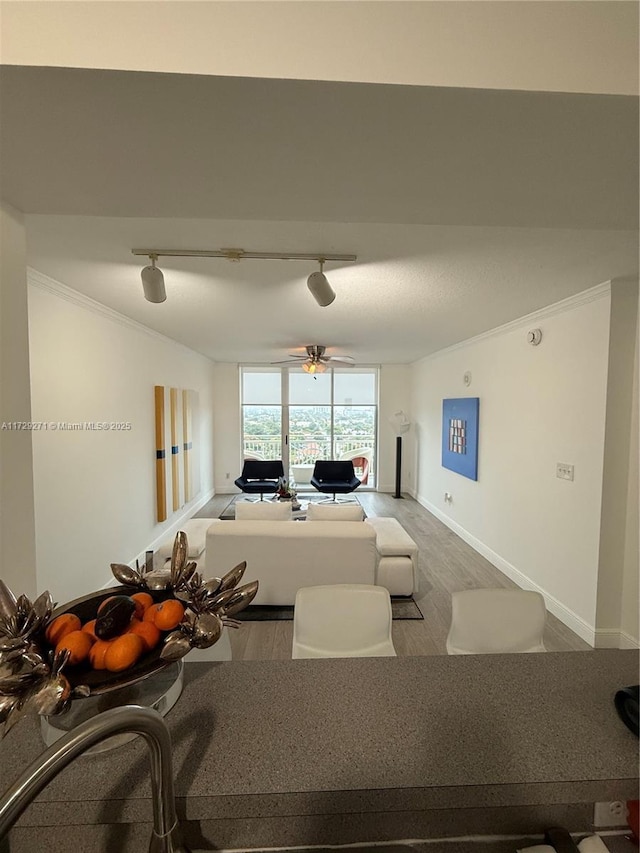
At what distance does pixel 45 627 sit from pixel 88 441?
2.67m

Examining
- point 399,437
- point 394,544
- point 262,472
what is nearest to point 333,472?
point 262,472

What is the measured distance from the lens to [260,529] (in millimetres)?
2875

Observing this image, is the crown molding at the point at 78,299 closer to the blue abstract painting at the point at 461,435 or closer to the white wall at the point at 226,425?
the white wall at the point at 226,425

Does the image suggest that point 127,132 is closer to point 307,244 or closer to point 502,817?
point 307,244

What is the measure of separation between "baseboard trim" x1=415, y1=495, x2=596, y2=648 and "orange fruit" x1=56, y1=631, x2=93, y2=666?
113 inches

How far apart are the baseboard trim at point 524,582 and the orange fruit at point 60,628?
9.47ft

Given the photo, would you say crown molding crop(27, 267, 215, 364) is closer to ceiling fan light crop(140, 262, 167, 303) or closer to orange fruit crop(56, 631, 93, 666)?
ceiling fan light crop(140, 262, 167, 303)

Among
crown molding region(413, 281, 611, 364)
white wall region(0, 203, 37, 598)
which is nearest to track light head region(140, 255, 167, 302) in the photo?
white wall region(0, 203, 37, 598)

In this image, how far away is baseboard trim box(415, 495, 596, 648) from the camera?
8.74 feet

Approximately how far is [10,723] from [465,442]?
15.4 feet

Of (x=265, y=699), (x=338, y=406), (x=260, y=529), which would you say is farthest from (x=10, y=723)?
(x=338, y=406)

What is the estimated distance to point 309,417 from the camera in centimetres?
743

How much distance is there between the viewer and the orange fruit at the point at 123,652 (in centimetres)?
63

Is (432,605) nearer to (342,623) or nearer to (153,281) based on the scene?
(342,623)
